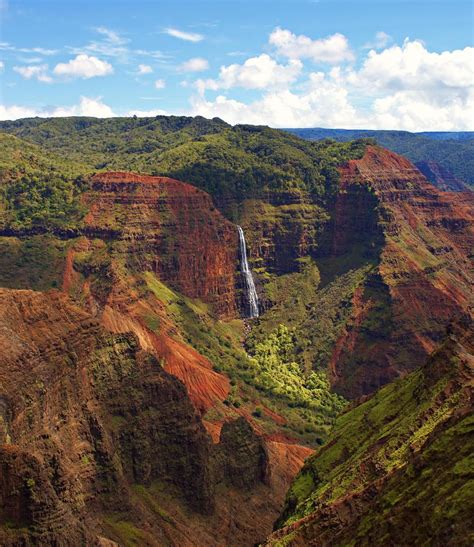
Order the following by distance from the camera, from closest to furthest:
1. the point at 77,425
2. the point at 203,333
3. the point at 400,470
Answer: the point at 400,470
the point at 77,425
the point at 203,333

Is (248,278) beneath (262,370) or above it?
above

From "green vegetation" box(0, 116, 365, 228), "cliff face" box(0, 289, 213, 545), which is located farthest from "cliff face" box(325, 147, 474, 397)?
"cliff face" box(0, 289, 213, 545)

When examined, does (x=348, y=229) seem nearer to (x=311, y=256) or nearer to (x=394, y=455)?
(x=311, y=256)

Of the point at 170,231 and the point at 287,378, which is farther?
the point at 170,231

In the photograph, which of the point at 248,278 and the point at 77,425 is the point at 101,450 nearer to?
the point at 77,425

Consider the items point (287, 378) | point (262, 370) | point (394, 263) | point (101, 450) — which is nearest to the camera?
point (101, 450)

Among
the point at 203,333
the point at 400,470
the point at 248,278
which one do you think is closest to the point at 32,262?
the point at 203,333

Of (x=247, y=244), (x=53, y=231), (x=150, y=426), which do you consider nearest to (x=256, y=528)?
(x=150, y=426)
